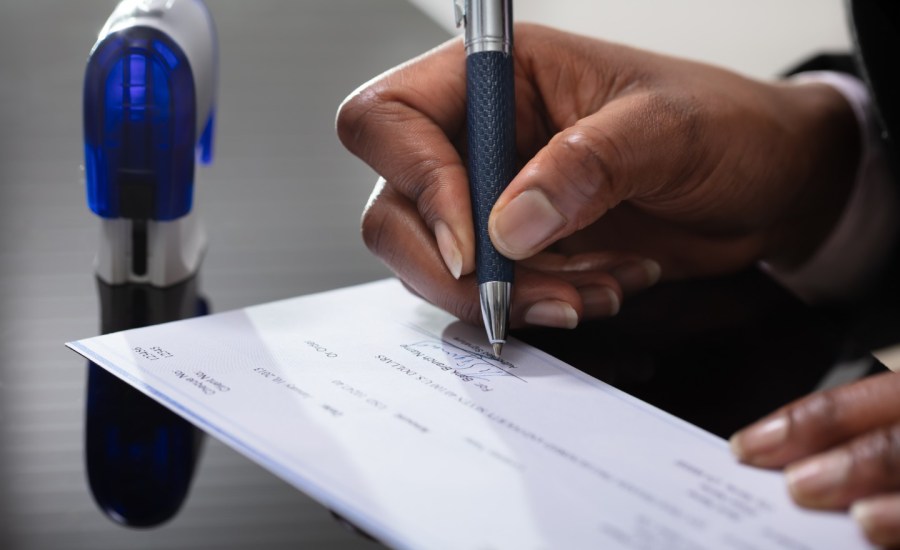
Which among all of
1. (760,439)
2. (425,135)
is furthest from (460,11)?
(760,439)

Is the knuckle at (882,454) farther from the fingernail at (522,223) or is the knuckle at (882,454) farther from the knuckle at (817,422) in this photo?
the fingernail at (522,223)

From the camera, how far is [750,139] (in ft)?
2.14

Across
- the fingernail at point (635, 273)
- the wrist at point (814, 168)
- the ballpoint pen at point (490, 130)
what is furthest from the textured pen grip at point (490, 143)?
the wrist at point (814, 168)

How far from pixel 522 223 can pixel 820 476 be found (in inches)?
7.8

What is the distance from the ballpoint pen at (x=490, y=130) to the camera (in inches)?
19.4

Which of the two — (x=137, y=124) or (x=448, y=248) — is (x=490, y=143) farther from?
(x=137, y=124)

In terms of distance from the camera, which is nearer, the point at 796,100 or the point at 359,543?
the point at 359,543

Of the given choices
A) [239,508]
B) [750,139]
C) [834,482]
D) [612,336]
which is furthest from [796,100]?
[239,508]

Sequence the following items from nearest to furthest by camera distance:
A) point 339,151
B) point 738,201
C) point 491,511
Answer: point 491,511, point 738,201, point 339,151

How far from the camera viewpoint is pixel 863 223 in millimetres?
808

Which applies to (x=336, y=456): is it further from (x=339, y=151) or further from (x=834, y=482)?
(x=339, y=151)

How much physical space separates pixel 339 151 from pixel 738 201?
1.32ft

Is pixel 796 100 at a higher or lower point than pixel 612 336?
higher

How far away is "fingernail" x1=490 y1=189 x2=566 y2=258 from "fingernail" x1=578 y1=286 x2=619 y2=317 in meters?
0.10
